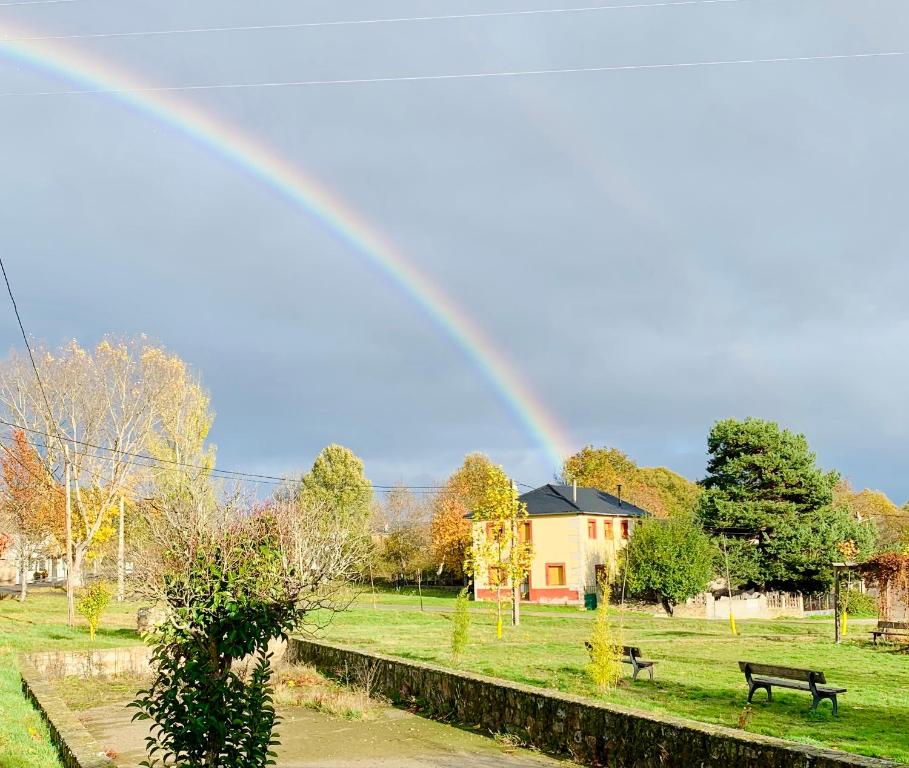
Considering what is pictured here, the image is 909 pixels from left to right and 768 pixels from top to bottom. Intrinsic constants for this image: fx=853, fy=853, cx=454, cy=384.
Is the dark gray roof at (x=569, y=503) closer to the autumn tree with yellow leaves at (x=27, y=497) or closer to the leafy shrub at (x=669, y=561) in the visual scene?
the leafy shrub at (x=669, y=561)

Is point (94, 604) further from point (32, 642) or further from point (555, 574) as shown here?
point (555, 574)

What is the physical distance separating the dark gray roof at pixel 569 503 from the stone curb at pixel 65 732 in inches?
1543

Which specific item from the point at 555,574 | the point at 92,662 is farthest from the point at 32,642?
the point at 555,574

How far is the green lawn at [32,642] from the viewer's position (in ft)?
31.3

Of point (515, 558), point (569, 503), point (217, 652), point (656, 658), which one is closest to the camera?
point (217, 652)

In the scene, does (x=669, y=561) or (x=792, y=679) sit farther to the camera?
(x=669, y=561)

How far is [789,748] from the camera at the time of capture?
24.9 feet

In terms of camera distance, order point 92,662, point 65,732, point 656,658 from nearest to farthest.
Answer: point 65,732 → point 92,662 → point 656,658

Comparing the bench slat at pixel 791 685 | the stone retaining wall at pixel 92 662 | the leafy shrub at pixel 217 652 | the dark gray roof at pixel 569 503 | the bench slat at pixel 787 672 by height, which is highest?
the dark gray roof at pixel 569 503

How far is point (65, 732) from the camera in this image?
9773mm

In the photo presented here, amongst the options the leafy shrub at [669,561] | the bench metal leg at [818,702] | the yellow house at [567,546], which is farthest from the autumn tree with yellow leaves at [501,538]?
the bench metal leg at [818,702]

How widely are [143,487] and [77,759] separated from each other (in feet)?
124

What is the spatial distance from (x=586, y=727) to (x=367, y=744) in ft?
11.1

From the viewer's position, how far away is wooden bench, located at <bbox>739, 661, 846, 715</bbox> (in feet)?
41.8
